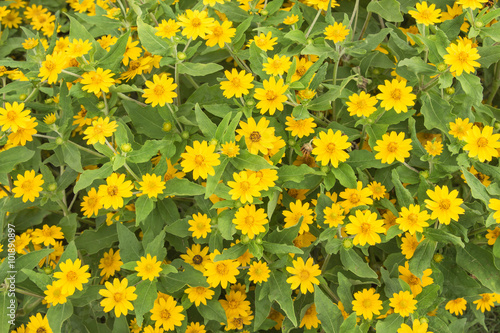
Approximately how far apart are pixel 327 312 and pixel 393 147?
80 centimetres

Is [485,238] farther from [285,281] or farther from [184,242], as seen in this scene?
[184,242]

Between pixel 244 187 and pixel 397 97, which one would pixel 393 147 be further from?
pixel 244 187

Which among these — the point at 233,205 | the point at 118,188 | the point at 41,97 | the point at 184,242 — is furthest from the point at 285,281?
the point at 41,97

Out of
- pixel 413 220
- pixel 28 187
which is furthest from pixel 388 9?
pixel 28 187

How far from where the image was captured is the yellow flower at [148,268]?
1.88m

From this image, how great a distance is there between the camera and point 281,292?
6.32 feet

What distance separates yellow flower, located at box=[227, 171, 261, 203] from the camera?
178 centimetres

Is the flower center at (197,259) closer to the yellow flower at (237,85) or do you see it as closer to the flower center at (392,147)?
the yellow flower at (237,85)

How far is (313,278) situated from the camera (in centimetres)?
192

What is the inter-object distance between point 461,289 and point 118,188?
1708mm

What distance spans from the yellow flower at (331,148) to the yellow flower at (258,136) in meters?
0.21

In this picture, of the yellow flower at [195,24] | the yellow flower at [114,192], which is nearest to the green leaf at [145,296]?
the yellow flower at [114,192]

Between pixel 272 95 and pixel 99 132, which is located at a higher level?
pixel 272 95

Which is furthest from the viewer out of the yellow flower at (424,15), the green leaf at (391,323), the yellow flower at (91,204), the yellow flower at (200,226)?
the yellow flower at (91,204)
